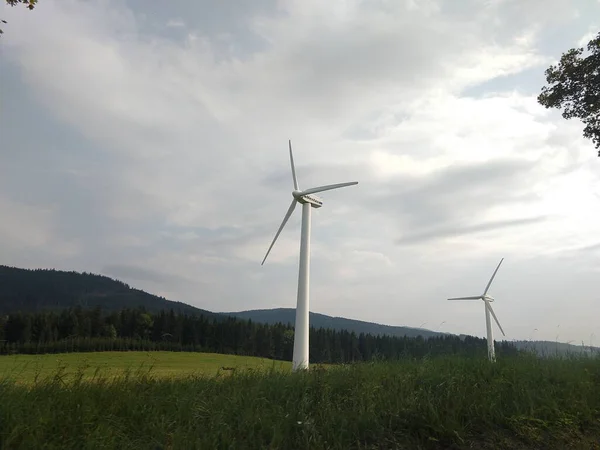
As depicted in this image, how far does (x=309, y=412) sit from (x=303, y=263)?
20.8 m

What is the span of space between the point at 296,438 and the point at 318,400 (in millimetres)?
1428

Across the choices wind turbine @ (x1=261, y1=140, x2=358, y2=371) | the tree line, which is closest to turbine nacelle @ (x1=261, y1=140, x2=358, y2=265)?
wind turbine @ (x1=261, y1=140, x2=358, y2=371)

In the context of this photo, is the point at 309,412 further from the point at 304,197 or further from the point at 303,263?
the point at 304,197

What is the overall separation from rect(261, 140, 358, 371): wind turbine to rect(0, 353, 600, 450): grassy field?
16.5m

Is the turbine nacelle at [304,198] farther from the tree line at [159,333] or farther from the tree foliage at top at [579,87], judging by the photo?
the tree line at [159,333]

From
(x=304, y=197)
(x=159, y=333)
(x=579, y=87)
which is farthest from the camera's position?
(x=159, y=333)

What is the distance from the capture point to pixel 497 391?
328 inches

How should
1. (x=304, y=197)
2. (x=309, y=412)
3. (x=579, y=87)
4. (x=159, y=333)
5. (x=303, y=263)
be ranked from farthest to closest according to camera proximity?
(x=159, y=333) < (x=304, y=197) < (x=303, y=263) < (x=579, y=87) < (x=309, y=412)

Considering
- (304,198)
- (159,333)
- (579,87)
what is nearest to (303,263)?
(304,198)

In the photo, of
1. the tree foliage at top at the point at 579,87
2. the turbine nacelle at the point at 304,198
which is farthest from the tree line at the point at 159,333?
the tree foliage at top at the point at 579,87

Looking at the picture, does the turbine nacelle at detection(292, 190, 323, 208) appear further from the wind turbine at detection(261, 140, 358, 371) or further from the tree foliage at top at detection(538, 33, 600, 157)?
the tree foliage at top at detection(538, 33, 600, 157)

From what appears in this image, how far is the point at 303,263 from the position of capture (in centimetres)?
2814

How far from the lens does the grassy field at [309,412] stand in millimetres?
6332

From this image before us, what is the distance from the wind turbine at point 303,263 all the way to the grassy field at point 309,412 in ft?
54.0
